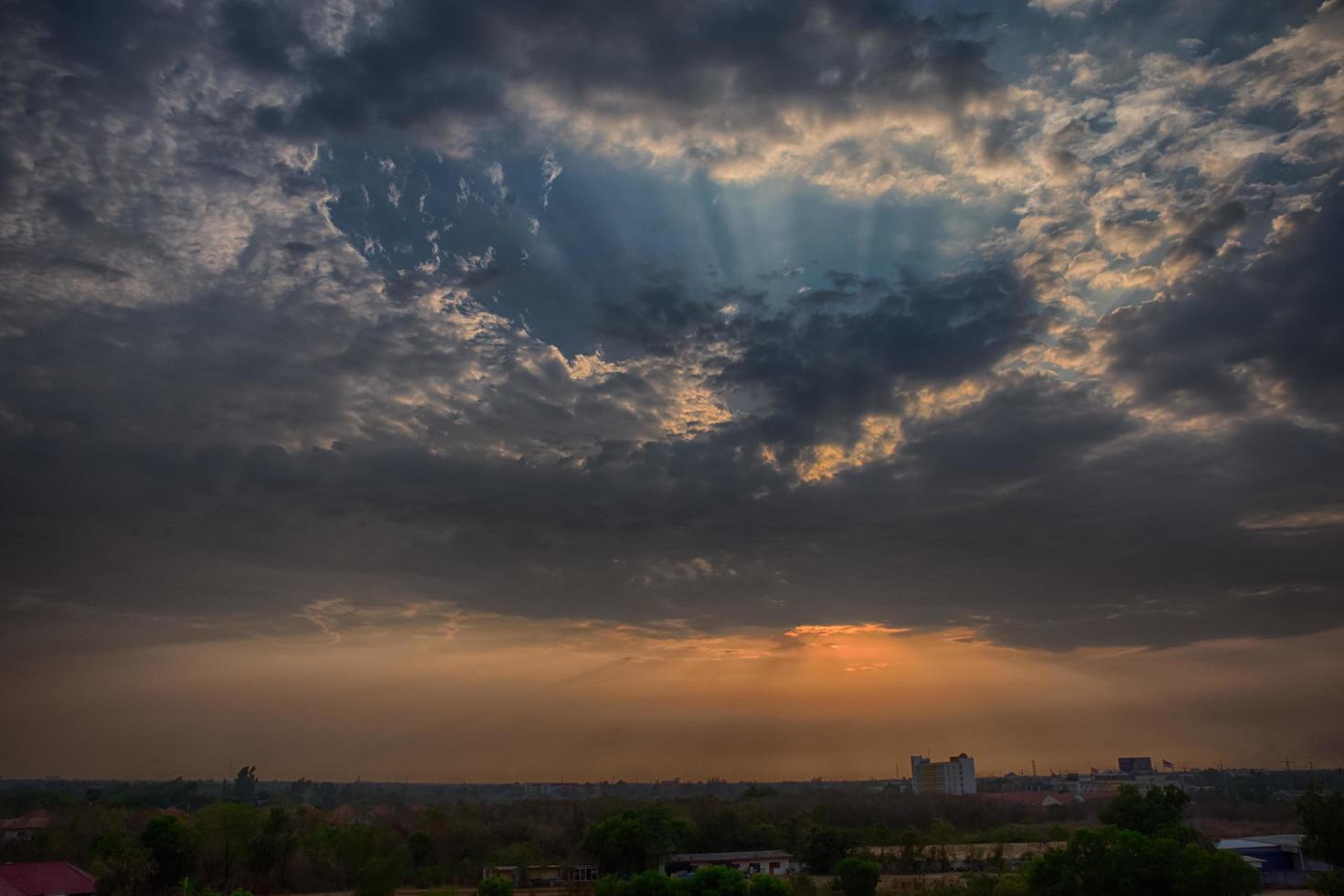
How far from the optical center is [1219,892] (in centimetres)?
4016

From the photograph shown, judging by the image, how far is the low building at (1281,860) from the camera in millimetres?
62781

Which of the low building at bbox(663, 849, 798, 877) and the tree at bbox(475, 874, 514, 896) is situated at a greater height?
the tree at bbox(475, 874, 514, 896)

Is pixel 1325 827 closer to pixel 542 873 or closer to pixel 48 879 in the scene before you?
pixel 542 873

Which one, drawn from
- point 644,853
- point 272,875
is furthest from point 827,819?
point 272,875

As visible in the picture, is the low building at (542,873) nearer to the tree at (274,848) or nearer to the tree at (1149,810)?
the tree at (274,848)

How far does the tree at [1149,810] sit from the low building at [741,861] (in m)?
24.2

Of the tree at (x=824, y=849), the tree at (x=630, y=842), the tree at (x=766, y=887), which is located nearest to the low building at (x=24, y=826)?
the tree at (x=630, y=842)

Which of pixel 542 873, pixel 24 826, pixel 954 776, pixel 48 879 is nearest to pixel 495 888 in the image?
pixel 542 873

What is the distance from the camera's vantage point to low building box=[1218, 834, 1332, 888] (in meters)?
62.8

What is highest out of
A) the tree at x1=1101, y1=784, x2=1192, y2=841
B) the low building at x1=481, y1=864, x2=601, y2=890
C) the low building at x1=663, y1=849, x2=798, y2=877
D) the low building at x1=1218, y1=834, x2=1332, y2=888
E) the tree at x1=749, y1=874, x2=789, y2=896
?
the tree at x1=1101, y1=784, x2=1192, y2=841

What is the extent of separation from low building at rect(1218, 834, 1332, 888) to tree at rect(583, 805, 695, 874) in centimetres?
3957

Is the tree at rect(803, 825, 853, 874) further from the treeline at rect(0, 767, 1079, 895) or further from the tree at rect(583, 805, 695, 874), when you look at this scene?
the tree at rect(583, 805, 695, 874)

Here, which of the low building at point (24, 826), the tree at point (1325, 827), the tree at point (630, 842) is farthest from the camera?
the low building at point (24, 826)

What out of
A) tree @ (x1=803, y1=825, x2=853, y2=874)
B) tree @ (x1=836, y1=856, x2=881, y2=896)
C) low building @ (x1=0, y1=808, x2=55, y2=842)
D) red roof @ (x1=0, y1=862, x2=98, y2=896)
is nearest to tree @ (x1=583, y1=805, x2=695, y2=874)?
tree @ (x1=803, y1=825, x2=853, y2=874)
